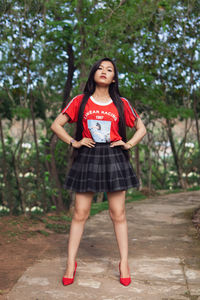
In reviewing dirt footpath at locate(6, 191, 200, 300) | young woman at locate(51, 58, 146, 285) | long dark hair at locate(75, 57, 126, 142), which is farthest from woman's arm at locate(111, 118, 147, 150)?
dirt footpath at locate(6, 191, 200, 300)

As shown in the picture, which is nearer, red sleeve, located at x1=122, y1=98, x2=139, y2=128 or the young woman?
the young woman

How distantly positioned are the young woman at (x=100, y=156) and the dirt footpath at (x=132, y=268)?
176 millimetres

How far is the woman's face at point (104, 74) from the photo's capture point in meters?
3.53

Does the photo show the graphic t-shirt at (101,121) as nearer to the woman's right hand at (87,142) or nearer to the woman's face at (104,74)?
the woman's right hand at (87,142)

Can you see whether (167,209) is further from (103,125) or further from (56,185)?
(103,125)

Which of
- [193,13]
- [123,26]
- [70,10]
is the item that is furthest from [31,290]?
[193,13]

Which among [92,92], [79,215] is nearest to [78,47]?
[92,92]

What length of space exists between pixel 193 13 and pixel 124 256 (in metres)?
6.78

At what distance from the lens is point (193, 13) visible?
8.73m

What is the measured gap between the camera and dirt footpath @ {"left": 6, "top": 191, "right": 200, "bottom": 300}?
3.25 m

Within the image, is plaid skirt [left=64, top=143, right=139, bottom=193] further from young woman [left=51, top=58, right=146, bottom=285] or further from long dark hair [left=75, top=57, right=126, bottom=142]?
long dark hair [left=75, top=57, right=126, bottom=142]

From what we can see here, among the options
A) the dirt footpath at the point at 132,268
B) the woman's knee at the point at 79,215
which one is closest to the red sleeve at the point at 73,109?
the woman's knee at the point at 79,215

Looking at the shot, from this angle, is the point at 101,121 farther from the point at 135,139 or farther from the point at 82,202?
the point at 82,202

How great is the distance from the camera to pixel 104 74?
353 centimetres
